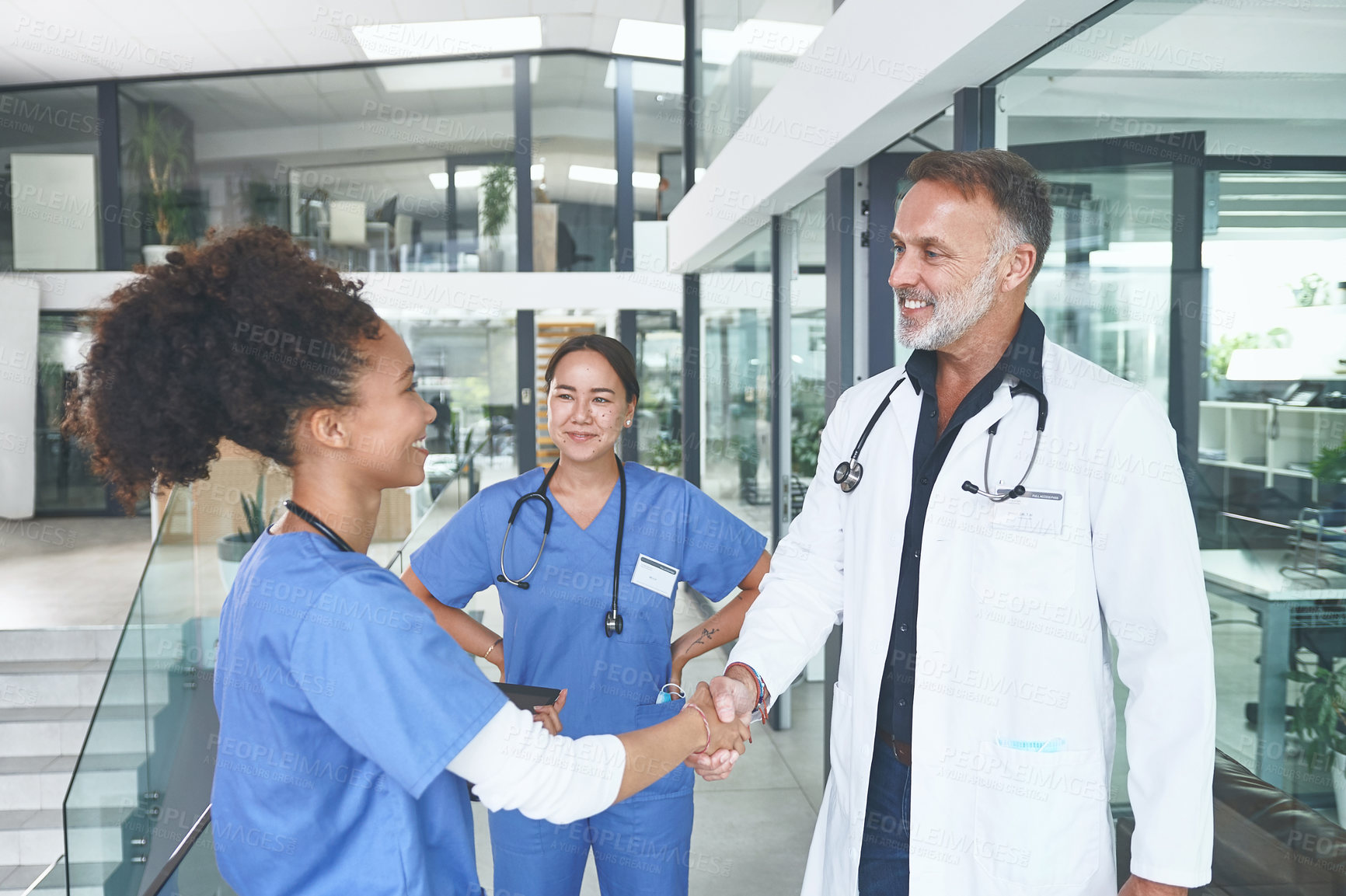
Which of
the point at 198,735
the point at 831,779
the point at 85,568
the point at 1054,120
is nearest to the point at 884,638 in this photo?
the point at 831,779

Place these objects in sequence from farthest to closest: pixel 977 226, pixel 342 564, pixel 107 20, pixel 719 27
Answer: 1. pixel 107 20
2. pixel 719 27
3. pixel 977 226
4. pixel 342 564

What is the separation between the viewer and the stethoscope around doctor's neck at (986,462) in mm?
1407

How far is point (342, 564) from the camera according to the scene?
1.07 m

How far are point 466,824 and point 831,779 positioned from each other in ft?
2.39

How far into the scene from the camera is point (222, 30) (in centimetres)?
824

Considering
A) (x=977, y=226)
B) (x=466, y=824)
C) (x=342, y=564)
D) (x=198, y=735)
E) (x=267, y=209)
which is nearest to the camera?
(x=342, y=564)

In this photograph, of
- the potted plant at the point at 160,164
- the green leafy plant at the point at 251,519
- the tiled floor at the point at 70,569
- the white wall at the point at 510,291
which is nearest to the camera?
the green leafy plant at the point at 251,519

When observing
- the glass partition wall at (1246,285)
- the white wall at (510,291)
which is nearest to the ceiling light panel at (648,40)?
the white wall at (510,291)

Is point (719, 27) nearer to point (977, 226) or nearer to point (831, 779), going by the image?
point (977, 226)

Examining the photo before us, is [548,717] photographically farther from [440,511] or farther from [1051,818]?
[440,511]

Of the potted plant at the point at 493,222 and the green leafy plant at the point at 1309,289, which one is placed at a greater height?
the potted plant at the point at 493,222

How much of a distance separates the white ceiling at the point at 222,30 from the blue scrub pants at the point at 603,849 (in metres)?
7.13

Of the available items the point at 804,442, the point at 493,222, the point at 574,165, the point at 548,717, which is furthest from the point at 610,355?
the point at 574,165

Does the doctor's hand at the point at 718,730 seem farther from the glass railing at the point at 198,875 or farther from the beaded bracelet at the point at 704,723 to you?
the glass railing at the point at 198,875
